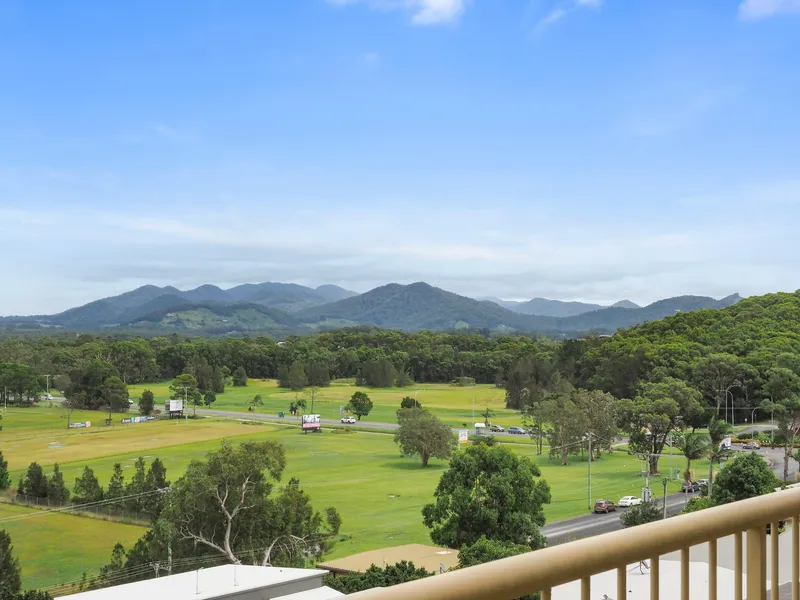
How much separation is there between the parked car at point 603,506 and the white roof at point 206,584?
15.4 metres

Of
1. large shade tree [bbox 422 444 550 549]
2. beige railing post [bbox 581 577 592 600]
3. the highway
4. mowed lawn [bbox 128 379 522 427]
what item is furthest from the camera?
mowed lawn [bbox 128 379 522 427]

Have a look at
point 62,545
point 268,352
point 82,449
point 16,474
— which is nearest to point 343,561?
point 62,545

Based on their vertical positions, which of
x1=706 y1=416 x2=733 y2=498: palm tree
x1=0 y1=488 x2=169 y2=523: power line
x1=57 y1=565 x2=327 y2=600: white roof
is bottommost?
x1=0 y1=488 x2=169 y2=523: power line

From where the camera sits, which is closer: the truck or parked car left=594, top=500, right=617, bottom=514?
parked car left=594, top=500, right=617, bottom=514

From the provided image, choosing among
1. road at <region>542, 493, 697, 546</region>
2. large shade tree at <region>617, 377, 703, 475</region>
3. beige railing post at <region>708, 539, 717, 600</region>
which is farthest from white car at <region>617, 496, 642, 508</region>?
beige railing post at <region>708, 539, 717, 600</region>

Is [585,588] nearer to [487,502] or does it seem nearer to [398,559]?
[398,559]

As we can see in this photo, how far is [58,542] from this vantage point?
2462 centimetres

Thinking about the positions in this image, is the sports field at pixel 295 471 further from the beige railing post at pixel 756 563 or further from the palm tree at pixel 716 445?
the beige railing post at pixel 756 563

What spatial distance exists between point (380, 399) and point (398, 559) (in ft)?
140

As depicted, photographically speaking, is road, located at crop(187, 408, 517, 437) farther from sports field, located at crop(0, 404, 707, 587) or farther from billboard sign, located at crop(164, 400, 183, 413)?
billboard sign, located at crop(164, 400, 183, 413)

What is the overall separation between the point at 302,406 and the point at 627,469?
2795 centimetres

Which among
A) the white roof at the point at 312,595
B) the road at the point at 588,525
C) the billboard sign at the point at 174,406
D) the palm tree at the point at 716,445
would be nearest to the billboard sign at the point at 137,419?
the billboard sign at the point at 174,406

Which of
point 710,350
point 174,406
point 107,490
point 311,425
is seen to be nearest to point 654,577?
point 107,490

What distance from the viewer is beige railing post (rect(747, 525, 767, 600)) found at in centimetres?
181
